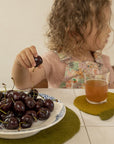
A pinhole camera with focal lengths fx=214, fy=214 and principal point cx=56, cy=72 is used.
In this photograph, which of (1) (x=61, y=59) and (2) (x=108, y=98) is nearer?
(2) (x=108, y=98)

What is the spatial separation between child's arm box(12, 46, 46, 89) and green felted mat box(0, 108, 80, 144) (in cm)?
26

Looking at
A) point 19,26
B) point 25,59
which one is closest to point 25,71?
point 25,59

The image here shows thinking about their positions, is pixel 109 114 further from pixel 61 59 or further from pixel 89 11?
pixel 89 11

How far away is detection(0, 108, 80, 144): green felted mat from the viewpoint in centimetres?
57

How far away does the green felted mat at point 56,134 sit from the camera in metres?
0.57

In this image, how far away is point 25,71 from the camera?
1.07m

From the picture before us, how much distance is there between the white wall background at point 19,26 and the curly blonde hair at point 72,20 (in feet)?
2.92

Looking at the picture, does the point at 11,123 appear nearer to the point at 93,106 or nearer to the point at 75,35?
the point at 93,106

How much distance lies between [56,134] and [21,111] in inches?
4.7

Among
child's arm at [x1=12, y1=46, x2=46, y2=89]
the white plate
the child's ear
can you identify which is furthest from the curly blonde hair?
the white plate

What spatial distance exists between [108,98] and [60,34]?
636 mm

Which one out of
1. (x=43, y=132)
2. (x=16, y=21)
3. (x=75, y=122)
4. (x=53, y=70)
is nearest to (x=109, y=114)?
(x=75, y=122)

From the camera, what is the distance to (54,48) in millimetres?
1441

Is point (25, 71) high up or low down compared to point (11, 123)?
down
